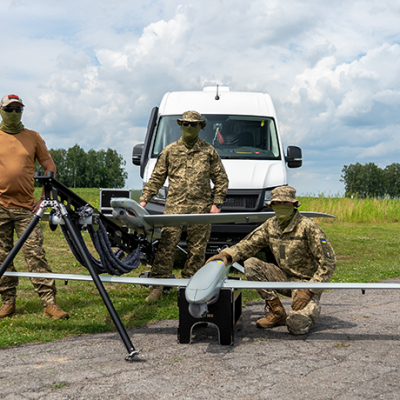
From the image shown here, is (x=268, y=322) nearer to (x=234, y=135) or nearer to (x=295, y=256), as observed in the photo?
(x=295, y=256)

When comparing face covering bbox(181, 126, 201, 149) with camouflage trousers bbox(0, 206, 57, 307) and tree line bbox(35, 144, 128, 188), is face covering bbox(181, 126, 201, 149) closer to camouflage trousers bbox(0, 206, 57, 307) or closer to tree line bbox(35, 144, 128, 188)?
camouflage trousers bbox(0, 206, 57, 307)

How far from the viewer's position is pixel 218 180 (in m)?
5.83

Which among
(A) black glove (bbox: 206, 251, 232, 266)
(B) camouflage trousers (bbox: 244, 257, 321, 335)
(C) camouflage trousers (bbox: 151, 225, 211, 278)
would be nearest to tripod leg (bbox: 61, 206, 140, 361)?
(A) black glove (bbox: 206, 251, 232, 266)

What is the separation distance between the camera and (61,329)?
4539 millimetres

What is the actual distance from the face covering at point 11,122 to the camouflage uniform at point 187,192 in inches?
61.6

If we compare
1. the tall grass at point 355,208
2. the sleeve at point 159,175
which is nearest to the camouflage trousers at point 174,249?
the sleeve at point 159,175

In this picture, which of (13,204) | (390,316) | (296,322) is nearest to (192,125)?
(13,204)

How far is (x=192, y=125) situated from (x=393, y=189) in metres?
101

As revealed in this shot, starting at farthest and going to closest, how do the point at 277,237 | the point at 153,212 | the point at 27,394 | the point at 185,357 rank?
the point at 153,212, the point at 277,237, the point at 185,357, the point at 27,394

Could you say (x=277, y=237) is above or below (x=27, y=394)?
above

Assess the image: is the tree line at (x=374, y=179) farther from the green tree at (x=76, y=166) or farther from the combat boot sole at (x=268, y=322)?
the combat boot sole at (x=268, y=322)

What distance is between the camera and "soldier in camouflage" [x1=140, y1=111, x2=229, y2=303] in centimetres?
566

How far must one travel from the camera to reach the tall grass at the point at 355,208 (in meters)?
21.9

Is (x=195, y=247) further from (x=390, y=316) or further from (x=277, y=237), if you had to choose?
(x=390, y=316)
